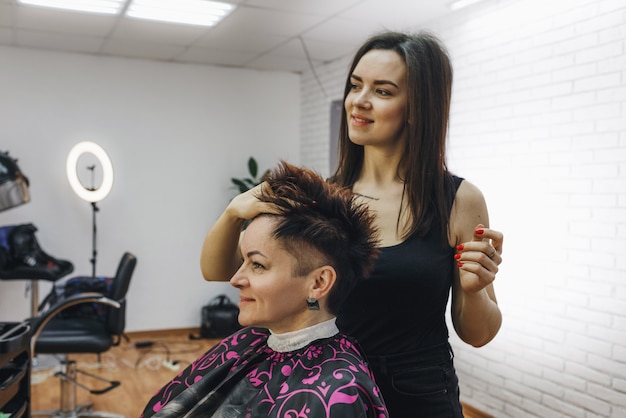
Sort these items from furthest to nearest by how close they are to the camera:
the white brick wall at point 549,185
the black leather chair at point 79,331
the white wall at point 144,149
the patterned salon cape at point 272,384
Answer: the white wall at point 144,149
the black leather chair at point 79,331
the white brick wall at point 549,185
the patterned salon cape at point 272,384

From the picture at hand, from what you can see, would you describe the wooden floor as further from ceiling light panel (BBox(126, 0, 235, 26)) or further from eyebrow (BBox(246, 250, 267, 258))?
eyebrow (BBox(246, 250, 267, 258))

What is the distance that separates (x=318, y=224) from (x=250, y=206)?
0.41 feet

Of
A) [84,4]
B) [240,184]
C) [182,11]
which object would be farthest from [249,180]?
[84,4]

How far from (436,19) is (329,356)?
342cm

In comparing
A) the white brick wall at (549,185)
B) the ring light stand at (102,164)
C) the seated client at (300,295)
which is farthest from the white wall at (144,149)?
the seated client at (300,295)

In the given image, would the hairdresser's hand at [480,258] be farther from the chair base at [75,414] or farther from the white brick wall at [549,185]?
the chair base at [75,414]

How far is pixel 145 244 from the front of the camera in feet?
18.4

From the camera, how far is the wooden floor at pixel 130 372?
12.8ft

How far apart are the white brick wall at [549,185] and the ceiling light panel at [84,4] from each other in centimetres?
215

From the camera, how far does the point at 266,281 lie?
1.06m

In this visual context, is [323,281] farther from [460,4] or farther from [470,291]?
[460,4]

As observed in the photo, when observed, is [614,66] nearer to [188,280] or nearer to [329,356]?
[329,356]

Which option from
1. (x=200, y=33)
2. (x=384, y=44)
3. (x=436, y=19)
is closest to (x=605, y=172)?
(x=436, y=19)

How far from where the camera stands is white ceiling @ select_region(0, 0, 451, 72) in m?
3.88
